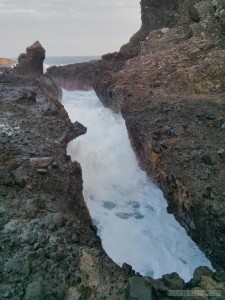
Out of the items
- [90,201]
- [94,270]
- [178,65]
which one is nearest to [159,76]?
[178,65]

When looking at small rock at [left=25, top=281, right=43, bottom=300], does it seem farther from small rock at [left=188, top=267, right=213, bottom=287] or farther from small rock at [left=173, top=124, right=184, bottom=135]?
small rock at [left=173, top=124, right=184, bottom=135]

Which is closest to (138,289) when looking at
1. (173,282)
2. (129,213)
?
(173,282)

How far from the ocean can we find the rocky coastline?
36cm

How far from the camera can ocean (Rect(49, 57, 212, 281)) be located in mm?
5543

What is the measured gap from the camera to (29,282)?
11.4ft

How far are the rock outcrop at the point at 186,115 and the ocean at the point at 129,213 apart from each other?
0.31 meters

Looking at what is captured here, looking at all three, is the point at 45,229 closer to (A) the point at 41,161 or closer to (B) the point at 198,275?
(A) the point at 41,161

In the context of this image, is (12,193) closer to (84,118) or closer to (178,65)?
(178,65)

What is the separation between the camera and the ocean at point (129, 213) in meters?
5.54

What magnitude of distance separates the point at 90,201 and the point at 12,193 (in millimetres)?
2763

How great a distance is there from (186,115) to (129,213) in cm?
249

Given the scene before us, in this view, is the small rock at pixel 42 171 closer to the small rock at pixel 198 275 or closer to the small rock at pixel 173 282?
the small rock at pixel 173 282

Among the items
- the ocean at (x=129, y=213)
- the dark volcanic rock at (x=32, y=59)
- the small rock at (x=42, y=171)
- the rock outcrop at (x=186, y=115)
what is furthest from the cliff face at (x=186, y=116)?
the dark volcanic rock at (x=32, y=59)

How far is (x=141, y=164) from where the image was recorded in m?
8.59
